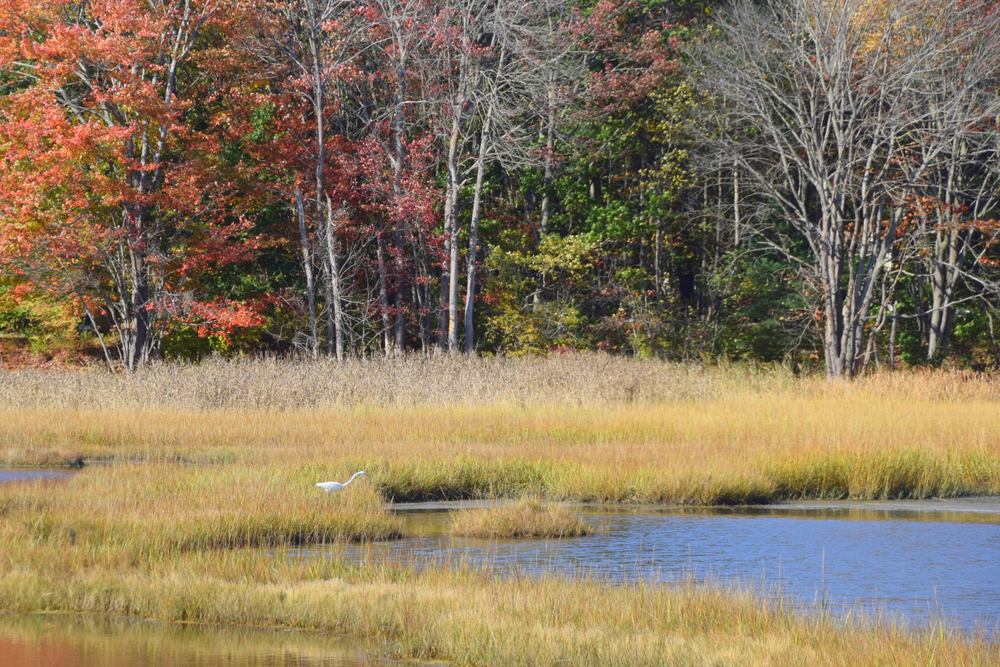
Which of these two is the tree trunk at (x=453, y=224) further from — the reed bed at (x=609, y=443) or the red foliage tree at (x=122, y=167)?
the reed bed at (x=609, y=443)

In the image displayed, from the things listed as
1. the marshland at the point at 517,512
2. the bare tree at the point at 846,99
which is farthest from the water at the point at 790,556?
the bare tree at the point at 846,99

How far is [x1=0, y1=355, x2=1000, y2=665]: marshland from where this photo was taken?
8648mm

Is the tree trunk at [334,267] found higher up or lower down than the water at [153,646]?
higher up

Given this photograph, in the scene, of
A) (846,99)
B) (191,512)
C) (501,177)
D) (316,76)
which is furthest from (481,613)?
(501,177)

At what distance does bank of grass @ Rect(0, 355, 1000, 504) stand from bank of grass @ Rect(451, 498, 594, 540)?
101 inches

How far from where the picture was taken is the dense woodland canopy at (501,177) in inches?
1176

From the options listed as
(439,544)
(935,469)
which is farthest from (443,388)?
(439,544)

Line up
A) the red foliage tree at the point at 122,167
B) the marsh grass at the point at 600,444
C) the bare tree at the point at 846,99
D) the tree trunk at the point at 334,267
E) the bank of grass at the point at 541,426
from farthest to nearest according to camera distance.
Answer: the tree trunk at the point at 334,267, the red foliage tree at the point at 122,167, the bare tree at the point at 846,99, the bank of grass at the point at 541,426, the marsh grass at the point at 600,444

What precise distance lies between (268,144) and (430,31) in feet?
16.6

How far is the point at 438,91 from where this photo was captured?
34.7 m

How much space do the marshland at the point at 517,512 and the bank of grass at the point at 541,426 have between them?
0.18 ft

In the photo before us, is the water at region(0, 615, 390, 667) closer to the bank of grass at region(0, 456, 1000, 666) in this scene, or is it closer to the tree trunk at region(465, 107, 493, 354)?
the bank of grass at region(0, 456, 1000, 666)

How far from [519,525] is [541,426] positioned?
26.3ft

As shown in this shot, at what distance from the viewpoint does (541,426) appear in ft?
68.7
